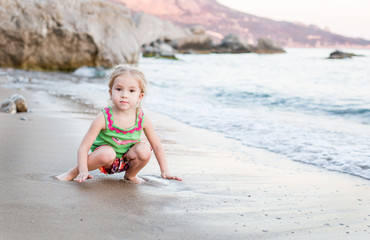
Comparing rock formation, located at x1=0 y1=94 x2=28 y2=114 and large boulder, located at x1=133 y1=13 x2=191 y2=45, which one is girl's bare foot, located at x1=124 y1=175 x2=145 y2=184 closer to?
rock formation, located at x1=0 y1=94 x2=28 y2=114

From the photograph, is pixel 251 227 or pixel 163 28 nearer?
pixel 251 227

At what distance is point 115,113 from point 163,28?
8205cm

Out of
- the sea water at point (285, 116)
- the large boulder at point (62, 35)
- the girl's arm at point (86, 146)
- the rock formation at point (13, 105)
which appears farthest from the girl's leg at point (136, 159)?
the large boulder at point (62, 35)

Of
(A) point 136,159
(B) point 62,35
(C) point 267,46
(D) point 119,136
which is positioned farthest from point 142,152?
(C) point 267,46

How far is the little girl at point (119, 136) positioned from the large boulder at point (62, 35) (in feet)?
37.0

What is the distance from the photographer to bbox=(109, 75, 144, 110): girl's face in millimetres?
2603

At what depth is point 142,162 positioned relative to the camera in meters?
2.64

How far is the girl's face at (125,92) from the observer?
2603 millimetres

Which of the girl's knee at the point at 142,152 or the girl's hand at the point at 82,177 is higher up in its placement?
the girl's knee at the point at 142,152

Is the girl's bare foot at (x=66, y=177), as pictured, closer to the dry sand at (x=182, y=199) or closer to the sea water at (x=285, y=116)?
the dry sand at (x=182, y=199)

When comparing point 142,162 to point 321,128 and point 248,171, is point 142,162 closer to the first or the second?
point 248,171

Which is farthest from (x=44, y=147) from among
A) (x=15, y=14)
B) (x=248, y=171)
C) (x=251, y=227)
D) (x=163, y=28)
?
(x=163, y=28)

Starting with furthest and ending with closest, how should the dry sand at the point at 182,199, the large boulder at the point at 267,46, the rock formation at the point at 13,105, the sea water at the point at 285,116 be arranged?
1. the large boulder at the point at 267,46
2. the rock formation at the point at 13,105
3. the sea water at the point at 285,116
4. the dry sand at the point at 182,199

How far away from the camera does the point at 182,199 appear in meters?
2.36
